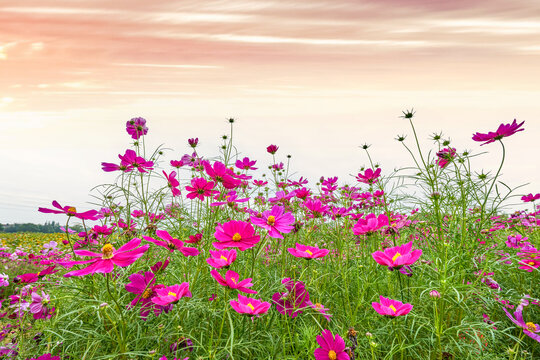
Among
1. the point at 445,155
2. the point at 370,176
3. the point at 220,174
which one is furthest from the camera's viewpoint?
the point at 370,176

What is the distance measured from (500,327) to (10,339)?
286 centimetres

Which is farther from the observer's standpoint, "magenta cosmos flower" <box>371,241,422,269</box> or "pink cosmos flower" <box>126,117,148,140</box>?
"pink cosmos flower" <box>126,117,148,140</box>

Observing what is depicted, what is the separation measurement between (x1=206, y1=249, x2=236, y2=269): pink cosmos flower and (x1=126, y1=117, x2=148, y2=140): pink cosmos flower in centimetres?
129

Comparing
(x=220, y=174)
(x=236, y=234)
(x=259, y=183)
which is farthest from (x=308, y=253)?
(x=259, y=183)

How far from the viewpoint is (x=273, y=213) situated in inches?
50.6

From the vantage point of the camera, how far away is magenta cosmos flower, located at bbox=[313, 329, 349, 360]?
3.35ft

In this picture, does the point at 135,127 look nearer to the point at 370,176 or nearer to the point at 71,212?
the point at 71,212

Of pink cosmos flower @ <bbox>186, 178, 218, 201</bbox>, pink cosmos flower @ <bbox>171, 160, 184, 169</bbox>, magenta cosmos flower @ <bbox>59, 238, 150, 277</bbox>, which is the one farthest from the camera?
pink cosmos flower @ <bbox>171, 160, 184, 169</bbox>

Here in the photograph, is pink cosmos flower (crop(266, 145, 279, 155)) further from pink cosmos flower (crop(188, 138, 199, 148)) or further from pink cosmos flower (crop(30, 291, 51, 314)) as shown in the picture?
pink cosmos flower (crop(30, 291, 51, 314))

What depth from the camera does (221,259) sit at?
1095 millimetres

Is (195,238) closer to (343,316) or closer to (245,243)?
(245,243)

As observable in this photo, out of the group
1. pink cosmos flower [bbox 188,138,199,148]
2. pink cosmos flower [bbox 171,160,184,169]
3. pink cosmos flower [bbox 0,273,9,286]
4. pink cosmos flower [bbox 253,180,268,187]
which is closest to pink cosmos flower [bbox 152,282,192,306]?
pink cosmos flower [bbox 188,138,199,148]

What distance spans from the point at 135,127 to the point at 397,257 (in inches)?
67.4

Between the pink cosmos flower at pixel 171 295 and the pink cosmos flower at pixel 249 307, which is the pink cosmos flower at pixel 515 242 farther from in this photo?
the pink cosmos flower at pixel 171 295
